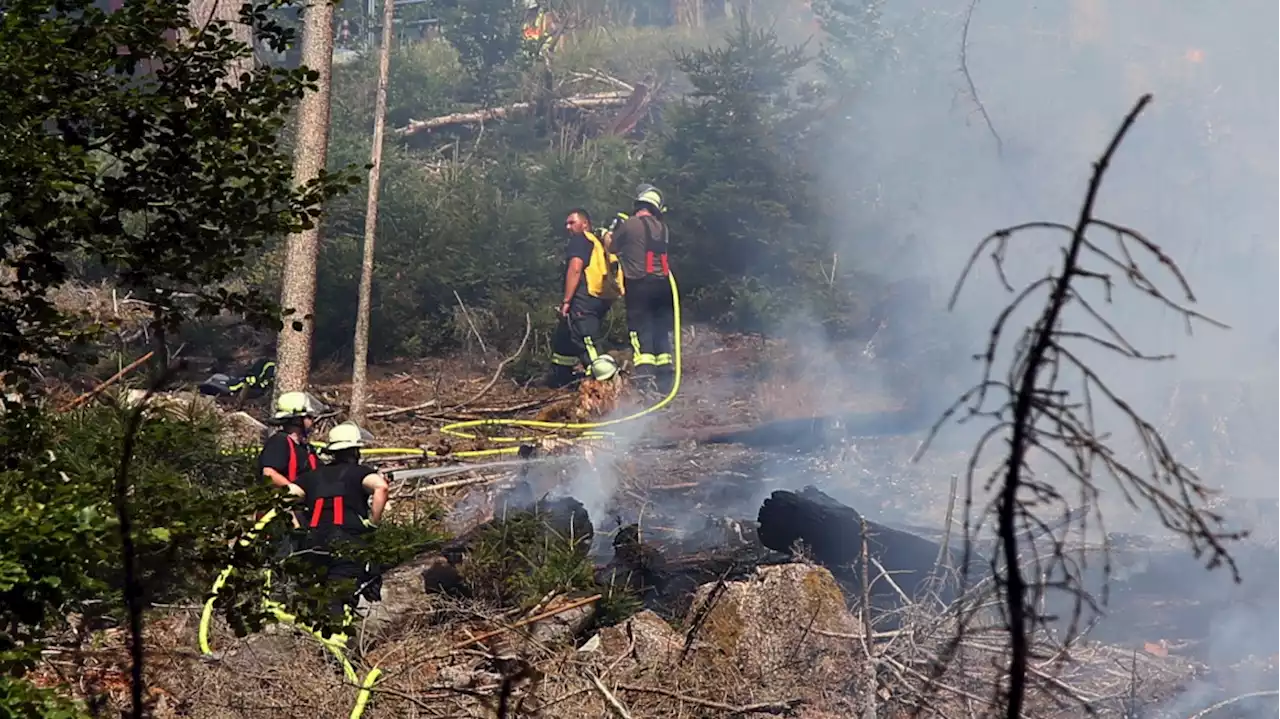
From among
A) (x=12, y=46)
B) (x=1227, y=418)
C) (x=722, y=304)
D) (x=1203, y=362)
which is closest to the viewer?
(x=12, y=46)

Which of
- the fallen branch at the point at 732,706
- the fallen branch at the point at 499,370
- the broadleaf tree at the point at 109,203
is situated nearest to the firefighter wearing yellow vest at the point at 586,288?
the fallen branch at the point at 499,370

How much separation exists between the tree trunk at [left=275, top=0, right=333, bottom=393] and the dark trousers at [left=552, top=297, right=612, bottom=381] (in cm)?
279

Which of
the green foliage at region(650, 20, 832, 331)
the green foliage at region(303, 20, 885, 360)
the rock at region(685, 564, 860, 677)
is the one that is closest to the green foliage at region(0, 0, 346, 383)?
the rock at region(685, 564, 860, 677)

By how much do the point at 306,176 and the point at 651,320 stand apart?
12.2 feet

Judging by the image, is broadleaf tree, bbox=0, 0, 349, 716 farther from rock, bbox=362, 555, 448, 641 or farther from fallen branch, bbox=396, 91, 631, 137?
fallen branch, bbox=396, 91, 631, 137

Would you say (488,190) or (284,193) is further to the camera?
(488,190)

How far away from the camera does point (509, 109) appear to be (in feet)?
71.3

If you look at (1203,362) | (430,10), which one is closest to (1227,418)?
(1203,362)

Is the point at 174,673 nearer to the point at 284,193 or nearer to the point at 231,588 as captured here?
the point at 231,588

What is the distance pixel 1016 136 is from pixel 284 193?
1451cm

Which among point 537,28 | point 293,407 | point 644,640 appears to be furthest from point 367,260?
point 537,28

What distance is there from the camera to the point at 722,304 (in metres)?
15.3

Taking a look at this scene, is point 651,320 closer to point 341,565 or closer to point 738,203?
point 738,203

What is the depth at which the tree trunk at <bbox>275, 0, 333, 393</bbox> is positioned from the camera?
10273 mm
